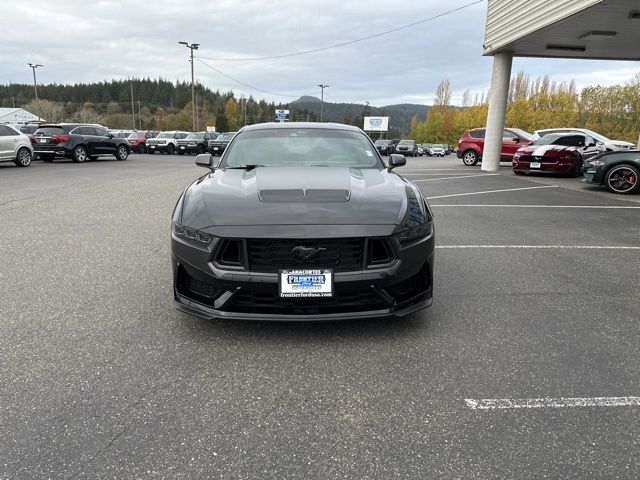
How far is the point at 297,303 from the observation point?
2877 millimetres

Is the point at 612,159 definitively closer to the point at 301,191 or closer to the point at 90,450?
the point at 301,191

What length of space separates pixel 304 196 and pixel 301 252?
529 millimetres

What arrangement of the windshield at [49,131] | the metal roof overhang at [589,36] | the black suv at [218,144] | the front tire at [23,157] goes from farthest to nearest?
the black suv at [218,144], the windshield at [49,131], the front tire at [23,157], the metal roof overhang at [589,36]

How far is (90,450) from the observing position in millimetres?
2045

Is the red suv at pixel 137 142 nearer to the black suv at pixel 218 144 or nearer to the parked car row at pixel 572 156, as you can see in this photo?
the black suv at pixel 218 144

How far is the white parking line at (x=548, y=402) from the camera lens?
2426mm

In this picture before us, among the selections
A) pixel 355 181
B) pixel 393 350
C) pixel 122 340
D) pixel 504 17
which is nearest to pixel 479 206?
pixel 355 181

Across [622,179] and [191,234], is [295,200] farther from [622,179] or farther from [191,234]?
[622,179]

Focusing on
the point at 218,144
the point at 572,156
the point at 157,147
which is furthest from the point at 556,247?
the point at 157,147

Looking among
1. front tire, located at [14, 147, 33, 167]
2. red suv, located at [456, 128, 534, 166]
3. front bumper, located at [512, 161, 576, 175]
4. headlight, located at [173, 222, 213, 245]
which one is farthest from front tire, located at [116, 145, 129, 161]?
headlight, located at [173, 222, 213, 245]

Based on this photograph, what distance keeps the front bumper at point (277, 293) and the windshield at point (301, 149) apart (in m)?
1.52

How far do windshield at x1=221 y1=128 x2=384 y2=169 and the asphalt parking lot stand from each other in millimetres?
1348

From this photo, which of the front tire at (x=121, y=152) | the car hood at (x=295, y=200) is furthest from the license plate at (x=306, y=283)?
the front tire at (x=121, y=152)

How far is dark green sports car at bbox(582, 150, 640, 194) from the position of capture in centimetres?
1076
